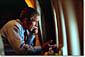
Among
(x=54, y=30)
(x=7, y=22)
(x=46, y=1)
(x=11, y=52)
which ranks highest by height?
(x=46, y=1)

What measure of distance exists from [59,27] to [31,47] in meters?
0.47

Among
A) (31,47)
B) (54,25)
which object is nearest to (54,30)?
(54,25)

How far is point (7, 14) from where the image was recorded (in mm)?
2010

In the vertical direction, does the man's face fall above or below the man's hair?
below

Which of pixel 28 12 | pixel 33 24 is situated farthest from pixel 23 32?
pixel 28 12

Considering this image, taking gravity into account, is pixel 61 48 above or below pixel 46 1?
below

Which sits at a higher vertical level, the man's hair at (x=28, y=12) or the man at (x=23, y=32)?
the man's hair at (x=28, y=12)

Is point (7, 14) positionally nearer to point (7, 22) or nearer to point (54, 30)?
point (7, 22)

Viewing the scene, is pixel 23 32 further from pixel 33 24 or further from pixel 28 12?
pixel 28 12

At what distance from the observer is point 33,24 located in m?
2.04

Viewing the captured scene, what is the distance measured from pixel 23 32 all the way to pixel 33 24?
0.18 meters

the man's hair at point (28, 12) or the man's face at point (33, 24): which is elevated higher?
the man's hair at point (28, 12)

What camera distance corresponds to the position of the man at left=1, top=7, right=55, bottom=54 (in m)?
2.00

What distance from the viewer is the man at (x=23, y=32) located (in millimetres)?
2000
